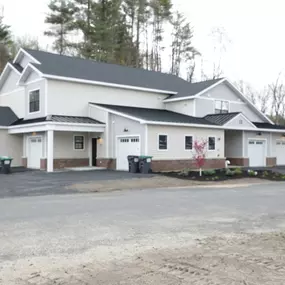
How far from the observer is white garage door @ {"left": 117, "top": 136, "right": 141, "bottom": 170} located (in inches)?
979

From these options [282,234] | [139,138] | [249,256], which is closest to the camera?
[249,256]

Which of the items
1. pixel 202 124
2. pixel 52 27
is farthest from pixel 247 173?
pixel 52 27

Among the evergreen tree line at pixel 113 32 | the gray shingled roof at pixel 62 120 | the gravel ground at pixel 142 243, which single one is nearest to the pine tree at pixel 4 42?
the evergreen tree line at pixel 113 32

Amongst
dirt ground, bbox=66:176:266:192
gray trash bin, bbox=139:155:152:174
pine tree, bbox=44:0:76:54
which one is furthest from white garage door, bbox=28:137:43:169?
pine tree, bbox=44:0:76:54

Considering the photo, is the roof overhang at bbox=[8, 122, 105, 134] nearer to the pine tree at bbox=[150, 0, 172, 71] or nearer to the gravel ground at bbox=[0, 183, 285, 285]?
the gravel ground at bbox=[0, 183, 285, 285]

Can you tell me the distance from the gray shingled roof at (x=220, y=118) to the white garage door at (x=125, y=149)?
6883mm

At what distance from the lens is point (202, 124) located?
26938 mm

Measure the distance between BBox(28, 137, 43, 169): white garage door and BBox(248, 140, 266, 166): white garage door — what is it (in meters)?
15.4

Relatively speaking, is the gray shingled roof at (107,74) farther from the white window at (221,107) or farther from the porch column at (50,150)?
the porch column at (50,150)

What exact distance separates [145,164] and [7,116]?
1269 cm

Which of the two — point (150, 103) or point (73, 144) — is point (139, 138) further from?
point (150, 103)

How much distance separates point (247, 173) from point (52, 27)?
29957mm

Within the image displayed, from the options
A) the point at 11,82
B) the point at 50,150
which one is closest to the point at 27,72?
the point at 11,82

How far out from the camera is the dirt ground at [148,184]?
16.7 m
